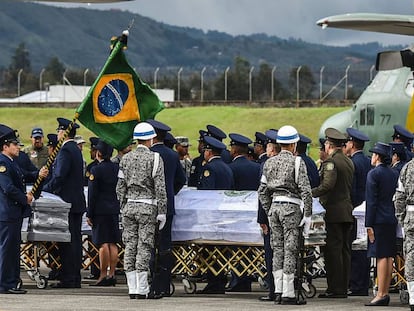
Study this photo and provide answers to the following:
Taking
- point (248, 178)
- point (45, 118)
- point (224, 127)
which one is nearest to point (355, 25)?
point (248, 178)

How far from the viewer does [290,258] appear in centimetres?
1491

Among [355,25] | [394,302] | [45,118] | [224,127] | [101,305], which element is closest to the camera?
[101,305]

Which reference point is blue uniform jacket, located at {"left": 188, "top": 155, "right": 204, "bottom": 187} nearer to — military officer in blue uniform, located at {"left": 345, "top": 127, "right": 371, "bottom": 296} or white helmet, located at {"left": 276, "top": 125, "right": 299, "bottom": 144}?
military officer in blue uniform, located at {"left": 345, "top": 127, "right": 371, "bottom": 296}

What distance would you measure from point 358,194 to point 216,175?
6.13ft

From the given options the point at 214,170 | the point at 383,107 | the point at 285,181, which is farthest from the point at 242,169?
the point at 383,107

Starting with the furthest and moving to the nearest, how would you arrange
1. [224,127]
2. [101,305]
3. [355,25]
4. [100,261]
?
[224,127] < [355,25] < [100,261] < [101,305]

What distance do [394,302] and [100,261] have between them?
157 inches

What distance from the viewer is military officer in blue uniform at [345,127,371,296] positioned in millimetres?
17203

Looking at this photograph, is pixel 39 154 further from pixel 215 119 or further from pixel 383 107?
pixel 215 119

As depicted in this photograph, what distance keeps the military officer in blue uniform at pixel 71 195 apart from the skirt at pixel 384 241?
3.94 meters

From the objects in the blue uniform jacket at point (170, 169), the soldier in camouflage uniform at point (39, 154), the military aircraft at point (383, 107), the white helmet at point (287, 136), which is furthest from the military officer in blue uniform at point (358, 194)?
the military aircraft at point (383, 107)

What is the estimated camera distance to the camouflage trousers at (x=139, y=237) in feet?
50.3

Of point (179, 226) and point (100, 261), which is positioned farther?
point (100, 261)

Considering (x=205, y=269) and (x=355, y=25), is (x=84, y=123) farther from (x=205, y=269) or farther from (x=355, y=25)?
(x=355, y=25)
